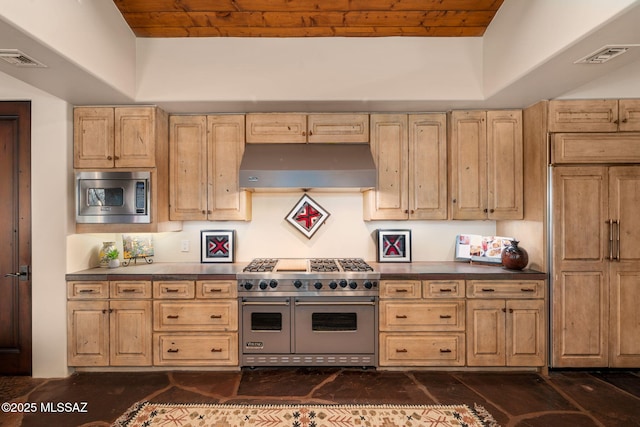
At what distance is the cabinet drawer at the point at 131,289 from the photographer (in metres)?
2.89

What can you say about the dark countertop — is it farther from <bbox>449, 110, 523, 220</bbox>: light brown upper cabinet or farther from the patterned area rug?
the patterned area rug

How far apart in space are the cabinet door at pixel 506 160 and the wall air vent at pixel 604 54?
35.8 inches

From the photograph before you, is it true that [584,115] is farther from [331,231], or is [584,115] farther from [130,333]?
[130,333]

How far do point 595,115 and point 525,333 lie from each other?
6.53 feet

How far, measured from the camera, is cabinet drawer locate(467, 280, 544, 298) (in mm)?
2885

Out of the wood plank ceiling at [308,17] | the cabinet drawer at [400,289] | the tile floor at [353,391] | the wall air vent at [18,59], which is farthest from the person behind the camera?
the cabinet drawer at [400,289]

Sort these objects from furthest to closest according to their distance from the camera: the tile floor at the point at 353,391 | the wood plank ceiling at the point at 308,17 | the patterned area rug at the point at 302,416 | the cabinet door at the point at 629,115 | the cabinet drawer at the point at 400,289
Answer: the cabinet drawer at the point at 400,289
the cabinet door at the point at 629,115
the wood plank ceiling at the point at 308,17
the tile floor at the point at 353,391
the patterned area rug at the point at 302,416

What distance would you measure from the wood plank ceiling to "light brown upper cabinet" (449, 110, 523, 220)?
0.80m

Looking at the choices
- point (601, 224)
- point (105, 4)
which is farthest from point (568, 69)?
point (105, 4)

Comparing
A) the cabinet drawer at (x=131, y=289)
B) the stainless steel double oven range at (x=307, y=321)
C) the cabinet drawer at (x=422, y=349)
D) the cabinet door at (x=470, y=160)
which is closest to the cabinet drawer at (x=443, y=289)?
the cabinet drawer at (x=422, y=349)

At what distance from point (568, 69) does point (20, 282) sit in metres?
4.78

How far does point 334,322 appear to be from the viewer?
2.92m

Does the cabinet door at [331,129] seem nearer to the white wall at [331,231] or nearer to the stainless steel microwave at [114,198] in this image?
the white wall at [331,231]

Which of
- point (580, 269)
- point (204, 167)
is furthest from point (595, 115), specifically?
point (204, 167)
